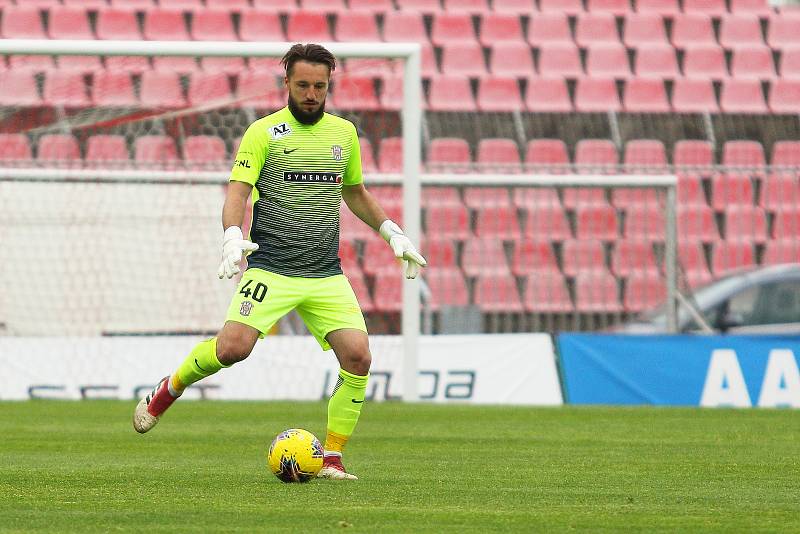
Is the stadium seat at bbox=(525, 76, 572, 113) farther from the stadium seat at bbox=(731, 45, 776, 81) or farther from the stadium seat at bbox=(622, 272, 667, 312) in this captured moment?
the stadium seat at bbox=(622, 272, 667, 312)

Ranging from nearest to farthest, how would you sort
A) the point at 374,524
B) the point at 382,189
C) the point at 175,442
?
the point at 374,524, the point at 175,442, the point at 382,189

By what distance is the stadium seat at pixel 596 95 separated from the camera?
1981 centimetres

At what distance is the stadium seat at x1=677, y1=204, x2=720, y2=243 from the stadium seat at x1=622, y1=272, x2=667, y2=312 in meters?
0.69

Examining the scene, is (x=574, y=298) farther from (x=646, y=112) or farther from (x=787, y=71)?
(x=787, y=71)

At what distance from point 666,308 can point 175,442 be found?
6630 mm

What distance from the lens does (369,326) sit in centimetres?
1437

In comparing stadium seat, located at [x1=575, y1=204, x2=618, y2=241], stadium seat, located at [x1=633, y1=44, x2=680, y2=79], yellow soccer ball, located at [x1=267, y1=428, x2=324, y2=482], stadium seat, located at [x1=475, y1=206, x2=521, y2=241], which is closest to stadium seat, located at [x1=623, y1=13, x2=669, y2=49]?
stadium seat, located at [x1=633, y1=44, x2=680, y2=79]

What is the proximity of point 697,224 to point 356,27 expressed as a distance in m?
6.67

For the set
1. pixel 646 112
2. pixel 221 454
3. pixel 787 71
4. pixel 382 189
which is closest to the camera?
pixel 221 454

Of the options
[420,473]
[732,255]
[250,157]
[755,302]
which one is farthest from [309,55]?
[732,255]

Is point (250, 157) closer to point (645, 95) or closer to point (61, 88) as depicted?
point (61, 88)

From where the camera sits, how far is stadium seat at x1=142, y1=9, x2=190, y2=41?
19.6 m

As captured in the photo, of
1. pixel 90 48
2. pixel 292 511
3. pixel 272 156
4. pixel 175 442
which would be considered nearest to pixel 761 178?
pixel 90 48

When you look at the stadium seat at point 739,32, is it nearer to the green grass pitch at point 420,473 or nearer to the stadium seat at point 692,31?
the stadium seat at point 692,31
